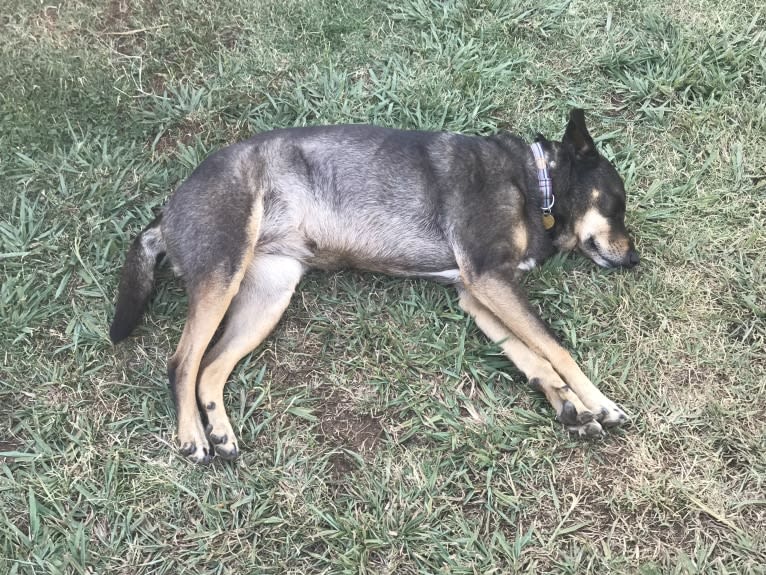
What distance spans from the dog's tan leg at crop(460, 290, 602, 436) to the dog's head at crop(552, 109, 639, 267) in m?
0.75

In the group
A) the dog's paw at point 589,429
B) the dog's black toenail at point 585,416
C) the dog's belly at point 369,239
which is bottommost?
the dog's paw at point 589,429

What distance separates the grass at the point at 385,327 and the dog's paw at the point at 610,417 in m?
0.09

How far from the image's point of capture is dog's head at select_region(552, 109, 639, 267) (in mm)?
4164

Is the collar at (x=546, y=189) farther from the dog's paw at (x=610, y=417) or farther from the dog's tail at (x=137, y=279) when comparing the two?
the dog's tail at (x=137, y=279)

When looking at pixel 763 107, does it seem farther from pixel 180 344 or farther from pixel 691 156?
pixel 180 344

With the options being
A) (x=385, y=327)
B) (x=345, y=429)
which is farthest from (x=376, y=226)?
(x=345, y=429)

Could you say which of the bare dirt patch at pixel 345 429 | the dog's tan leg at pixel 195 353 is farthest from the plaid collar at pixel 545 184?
the dog's tan leg at pixel 195 353

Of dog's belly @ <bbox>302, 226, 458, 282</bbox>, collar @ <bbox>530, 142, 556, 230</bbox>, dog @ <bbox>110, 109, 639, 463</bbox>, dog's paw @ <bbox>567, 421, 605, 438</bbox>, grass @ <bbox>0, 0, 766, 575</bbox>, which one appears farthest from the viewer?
collar @ <bbox>530, 142, 556, 230</bbox>

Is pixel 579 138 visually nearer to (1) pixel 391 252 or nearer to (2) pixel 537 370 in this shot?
(1) pixel 391 252

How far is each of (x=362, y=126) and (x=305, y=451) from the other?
221 cm

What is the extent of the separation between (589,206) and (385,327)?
158 cm

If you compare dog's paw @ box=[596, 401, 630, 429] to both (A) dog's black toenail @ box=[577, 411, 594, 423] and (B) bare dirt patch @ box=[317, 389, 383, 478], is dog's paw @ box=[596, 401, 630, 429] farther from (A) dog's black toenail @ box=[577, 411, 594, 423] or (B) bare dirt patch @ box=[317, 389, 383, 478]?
(B) bare dirt patch @ box=[317, 389, 383, 478]

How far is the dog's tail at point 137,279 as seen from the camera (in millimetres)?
3838

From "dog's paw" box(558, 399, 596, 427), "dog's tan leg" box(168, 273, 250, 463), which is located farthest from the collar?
"dog's tan leg" box(168, 273, 250, 463)
